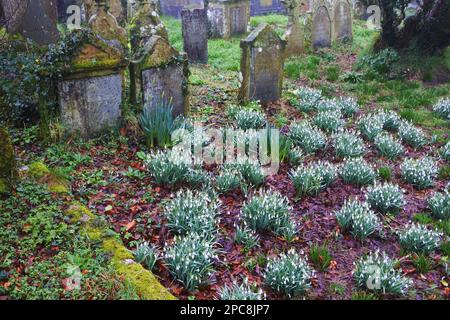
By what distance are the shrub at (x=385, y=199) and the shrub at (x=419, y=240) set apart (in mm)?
591

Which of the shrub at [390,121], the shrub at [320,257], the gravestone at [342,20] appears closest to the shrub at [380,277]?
the shrub at [320,257]

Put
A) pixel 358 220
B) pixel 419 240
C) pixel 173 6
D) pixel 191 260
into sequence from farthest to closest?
1. pixel 173 6
2. pixel 358 220
3. pixel 419 240
4. pixel 191 260

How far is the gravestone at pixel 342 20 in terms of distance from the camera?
13.3 metres

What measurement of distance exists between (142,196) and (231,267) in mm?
1459

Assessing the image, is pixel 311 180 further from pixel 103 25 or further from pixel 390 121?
pixel 103 25

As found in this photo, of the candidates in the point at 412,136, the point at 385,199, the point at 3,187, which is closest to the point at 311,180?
the point at 385,199

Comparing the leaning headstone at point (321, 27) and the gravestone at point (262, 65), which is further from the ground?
the leaning headstone at point (321, 27)

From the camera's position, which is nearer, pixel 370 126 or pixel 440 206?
pixel 440 206

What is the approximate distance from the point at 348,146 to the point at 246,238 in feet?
9.18

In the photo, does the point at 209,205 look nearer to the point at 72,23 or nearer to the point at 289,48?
the point at 289,48

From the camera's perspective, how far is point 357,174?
5664 mm

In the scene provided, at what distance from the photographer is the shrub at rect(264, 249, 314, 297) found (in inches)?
147

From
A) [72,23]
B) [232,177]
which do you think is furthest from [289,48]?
[232,177]

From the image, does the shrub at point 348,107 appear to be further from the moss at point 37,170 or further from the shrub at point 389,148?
the moss at point 37,170
